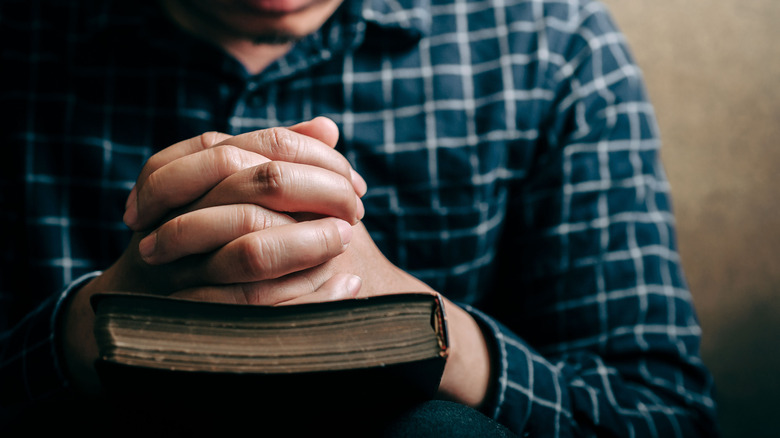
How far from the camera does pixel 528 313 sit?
843 mm

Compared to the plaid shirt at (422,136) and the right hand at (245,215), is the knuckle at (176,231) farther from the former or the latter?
the plaid shirt at (422,136)

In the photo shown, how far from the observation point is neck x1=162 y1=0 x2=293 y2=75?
0.78m

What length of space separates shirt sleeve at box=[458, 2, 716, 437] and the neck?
426 millimetres

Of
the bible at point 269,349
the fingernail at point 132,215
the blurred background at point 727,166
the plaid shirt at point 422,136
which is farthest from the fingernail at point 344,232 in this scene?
the blurred background at point 727,166

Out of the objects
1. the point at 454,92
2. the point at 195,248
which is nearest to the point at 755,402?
the point at 454,92

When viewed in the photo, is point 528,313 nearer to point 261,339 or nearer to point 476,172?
point 476,172

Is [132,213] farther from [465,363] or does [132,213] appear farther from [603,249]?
[603,249]

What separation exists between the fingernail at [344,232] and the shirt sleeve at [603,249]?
1.26 ft

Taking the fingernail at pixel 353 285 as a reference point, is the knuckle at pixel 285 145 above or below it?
above

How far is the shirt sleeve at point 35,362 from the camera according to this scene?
59 centimetres

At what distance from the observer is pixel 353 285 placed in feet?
1.53

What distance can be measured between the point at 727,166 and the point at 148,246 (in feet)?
3.58

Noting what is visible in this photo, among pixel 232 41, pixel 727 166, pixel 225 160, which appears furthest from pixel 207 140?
pixel 727 166

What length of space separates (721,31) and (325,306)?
3.44 feet
